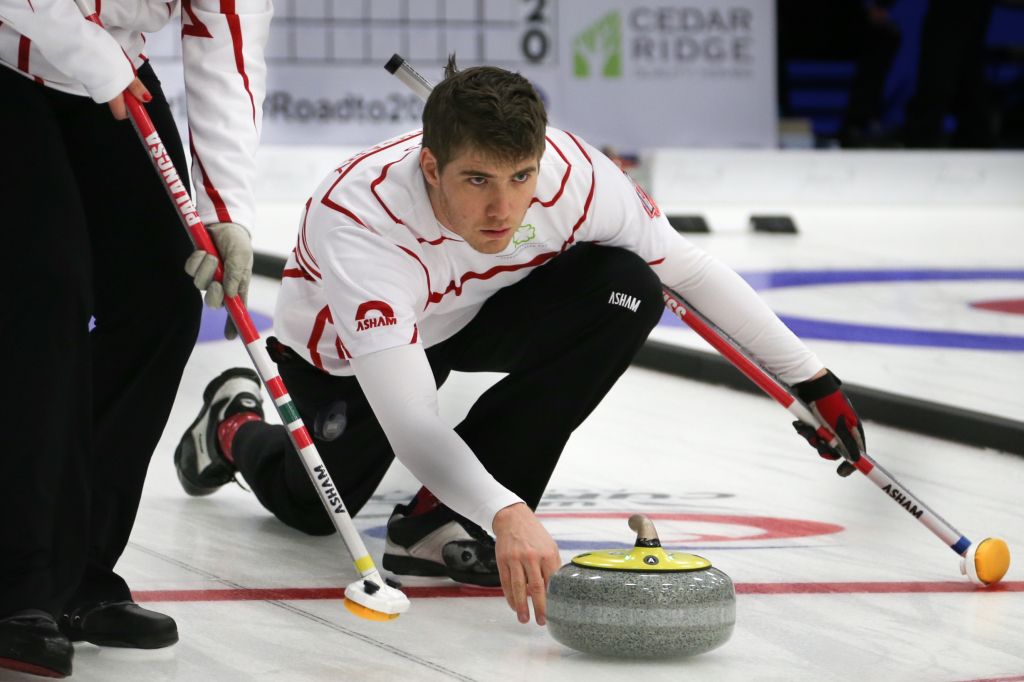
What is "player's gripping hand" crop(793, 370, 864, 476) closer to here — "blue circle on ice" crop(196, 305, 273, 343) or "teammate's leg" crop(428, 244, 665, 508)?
"teammate's leg" crop(428, 244, 665, 508)

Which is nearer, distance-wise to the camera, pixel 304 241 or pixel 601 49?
pixel 304 241

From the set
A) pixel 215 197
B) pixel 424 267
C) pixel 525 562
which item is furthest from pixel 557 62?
pixel 525 562

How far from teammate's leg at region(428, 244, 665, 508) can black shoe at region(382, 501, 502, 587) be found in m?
0.10

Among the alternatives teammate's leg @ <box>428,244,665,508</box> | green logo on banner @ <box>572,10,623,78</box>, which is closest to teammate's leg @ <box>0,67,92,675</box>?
teammate's leg @ <box>428,244,665,508</box>

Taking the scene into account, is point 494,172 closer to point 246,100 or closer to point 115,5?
point 246,100

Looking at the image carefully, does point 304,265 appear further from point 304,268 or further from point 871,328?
point 871,328

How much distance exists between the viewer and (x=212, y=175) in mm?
1711

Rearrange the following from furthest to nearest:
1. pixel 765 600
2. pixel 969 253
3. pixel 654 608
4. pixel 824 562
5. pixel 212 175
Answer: pixel 969 253 < pixel 824 562 < pixel 765 600 < pixel 212 175 < pixel 654 608

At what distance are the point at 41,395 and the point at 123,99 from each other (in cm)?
37

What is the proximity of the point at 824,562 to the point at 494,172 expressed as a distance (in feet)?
2.56

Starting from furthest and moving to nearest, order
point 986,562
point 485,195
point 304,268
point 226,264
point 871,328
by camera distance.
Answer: point 871,328 < point 304,268 < point 986,562 < point 485,195 < point 226,264

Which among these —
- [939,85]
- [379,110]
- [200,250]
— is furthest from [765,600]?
[939,85]

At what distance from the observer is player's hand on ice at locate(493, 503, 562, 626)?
1559 millimetres

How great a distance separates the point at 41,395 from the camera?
150 cm
